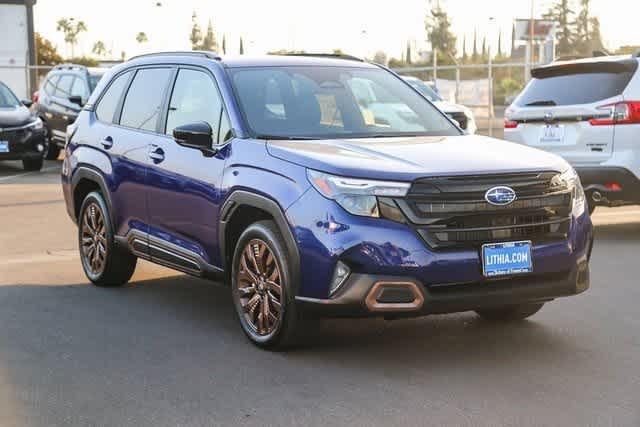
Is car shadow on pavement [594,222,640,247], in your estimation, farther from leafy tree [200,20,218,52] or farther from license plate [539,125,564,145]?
leafy tree [200,20,218,52]

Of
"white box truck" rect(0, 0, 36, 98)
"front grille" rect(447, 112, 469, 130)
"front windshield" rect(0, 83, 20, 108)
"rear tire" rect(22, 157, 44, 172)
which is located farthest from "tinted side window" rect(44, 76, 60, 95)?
"white box truck" rect(0, 0, 36, 98)

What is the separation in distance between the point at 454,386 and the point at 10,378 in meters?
2.31

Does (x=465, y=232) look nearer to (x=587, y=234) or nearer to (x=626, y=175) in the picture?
(x=587, y=234)

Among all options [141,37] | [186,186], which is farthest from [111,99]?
[141,37]

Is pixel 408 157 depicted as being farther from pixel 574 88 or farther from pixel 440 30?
pixel 440 30

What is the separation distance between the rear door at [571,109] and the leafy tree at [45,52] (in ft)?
250

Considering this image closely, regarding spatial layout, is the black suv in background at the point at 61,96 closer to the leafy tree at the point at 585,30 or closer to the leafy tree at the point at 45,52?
the leafy tree at the point at 45,52

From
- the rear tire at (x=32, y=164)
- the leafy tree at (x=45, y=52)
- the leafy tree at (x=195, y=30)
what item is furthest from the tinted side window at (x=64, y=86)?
the leafy tree at (x=195, y=30)

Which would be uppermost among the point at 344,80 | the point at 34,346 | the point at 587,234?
the point at 344,80

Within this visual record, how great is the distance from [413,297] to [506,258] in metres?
0.56

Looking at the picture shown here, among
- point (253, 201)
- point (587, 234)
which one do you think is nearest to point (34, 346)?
point (253, 201)

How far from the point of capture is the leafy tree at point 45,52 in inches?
3312

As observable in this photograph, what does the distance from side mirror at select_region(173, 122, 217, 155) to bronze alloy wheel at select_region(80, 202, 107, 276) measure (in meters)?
1.76

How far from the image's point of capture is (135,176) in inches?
302
